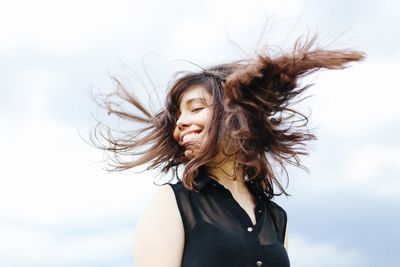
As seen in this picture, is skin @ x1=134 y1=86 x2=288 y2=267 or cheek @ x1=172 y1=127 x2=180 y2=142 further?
cheek @ x1=172 y1=127 x2=180 y2=142

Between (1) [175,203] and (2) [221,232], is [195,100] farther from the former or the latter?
(2) [221,232]

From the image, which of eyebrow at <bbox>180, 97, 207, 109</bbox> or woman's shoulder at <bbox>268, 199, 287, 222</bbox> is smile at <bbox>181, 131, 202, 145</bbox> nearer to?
eyebrow at <bbox>180, 97, 207, 109</bbox>

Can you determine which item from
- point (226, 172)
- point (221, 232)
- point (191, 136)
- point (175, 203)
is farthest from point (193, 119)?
point (221, 232)

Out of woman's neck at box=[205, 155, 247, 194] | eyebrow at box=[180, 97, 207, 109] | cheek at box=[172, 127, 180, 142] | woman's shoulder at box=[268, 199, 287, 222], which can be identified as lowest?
woman's shoulder at box=[268, 199, 287, 222]

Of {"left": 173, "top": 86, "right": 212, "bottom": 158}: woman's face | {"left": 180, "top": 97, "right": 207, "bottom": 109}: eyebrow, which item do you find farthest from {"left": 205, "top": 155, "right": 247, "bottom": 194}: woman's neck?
{"left": 180, "top": 97, "right": 207, "bottom": 109}: eyebrow

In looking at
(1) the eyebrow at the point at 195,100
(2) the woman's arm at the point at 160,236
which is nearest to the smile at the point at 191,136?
(1) the eyebrow at the point at 195,100

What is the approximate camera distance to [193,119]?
441 centimetres

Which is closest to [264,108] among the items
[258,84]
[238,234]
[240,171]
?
[258,84]

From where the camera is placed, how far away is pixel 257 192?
4707mm

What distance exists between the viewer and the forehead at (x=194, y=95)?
4484mm

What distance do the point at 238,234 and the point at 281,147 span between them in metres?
0.68

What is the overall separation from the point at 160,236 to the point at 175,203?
0.23 m

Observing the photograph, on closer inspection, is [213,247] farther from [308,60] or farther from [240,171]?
[308,60]

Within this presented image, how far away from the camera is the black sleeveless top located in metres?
4.08
